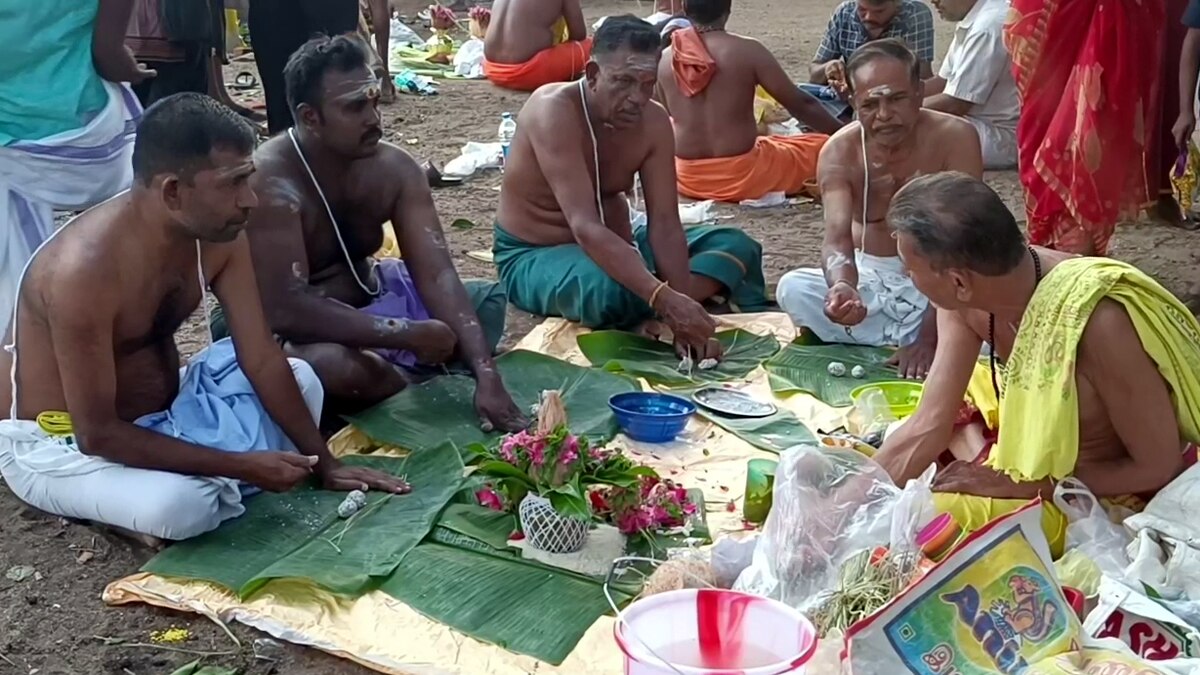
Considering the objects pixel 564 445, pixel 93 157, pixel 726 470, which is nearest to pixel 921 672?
pixel 564 445

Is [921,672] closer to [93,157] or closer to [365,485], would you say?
[365,485]

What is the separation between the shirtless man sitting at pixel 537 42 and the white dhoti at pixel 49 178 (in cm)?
562

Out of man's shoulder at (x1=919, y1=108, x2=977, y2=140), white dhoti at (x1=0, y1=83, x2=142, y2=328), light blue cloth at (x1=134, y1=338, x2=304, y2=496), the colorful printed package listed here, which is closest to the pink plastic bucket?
the colorful printed package

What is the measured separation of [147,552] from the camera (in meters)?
3.41

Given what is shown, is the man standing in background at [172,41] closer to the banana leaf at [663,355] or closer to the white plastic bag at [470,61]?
the banana leaf at [663,355]

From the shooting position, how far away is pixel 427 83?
1016cm

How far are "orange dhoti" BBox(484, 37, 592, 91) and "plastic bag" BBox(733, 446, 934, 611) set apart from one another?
23.6ft

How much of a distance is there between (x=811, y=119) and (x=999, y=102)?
1.18m

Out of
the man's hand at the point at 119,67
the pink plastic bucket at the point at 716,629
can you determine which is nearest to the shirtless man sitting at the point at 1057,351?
the pink plastic bucket at the point at 716,629

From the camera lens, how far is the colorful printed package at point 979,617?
239 centimetres

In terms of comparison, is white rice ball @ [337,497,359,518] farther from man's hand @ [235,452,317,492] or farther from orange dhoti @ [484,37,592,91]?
orange dhoti @ [484,37,592,91]

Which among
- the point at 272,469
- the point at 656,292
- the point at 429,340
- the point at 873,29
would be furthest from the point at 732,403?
the point at 873,29

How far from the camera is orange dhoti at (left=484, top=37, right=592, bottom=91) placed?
984 centimetres

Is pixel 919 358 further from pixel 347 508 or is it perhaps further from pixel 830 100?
pixel 830 100
